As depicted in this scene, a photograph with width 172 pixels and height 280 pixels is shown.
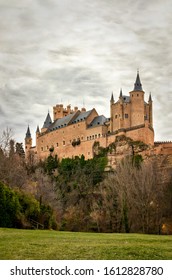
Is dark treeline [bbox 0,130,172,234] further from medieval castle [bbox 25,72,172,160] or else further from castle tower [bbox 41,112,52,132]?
castle tower [bbox 41,112,52,132]

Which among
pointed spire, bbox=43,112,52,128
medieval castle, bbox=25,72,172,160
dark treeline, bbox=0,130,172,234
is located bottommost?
dark treeline, bbox=0,130,172,234

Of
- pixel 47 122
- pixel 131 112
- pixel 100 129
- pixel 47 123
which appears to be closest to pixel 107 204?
pixel 131 112

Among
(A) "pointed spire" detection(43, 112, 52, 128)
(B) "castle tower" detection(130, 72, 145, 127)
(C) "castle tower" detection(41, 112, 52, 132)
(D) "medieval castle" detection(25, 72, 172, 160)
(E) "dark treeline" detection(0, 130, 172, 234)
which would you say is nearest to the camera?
(E) "dark treeline" detection(0, 130, 172, 234)

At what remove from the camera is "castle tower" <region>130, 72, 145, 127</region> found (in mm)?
63094

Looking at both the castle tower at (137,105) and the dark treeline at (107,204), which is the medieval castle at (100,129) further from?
the dark treeline at (107,204)

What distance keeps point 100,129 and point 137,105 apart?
694 cm

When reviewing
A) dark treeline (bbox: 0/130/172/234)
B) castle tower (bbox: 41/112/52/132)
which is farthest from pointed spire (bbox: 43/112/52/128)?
dark treeline (bbox: 0/130/172/234)

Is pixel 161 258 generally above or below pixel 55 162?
below

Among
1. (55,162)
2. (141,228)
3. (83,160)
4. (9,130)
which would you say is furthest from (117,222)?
(55,162)

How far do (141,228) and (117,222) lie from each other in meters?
2.83

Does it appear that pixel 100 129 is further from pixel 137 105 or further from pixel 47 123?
pixel 47 123
